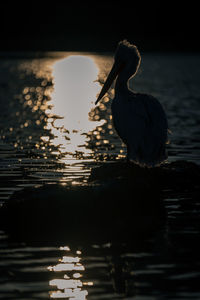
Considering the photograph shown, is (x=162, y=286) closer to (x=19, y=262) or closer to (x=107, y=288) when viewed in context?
(x=107, y=288)

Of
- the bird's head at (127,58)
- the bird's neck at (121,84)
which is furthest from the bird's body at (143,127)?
the bird's head at (127,58)

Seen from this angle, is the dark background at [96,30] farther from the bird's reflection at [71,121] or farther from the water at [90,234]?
the water at [90,234]

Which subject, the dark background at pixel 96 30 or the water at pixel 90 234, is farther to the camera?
the dark background at pixel 96 30

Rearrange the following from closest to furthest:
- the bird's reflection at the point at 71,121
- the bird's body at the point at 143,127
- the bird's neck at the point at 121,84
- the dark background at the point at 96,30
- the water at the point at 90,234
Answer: the water at the point at 90,234, the bird's body at the point at 143,127, the bird's neck at the point at 121,84, the bird's reflection at the point at 71,121, the dark background at the point at 96,30

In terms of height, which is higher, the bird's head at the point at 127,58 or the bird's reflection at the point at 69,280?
the bird's head at the point at 127,58

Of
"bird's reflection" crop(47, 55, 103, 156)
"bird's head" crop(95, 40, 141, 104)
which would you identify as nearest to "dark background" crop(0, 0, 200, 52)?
"bird's reflection" crop(47, 55, 103, 156)

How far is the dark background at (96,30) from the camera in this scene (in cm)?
17350

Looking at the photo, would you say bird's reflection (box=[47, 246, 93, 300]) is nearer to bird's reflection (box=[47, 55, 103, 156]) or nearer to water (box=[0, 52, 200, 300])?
water (box=[0, 52, 200, 300])

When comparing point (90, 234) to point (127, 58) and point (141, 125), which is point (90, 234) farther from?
point (127, 58)

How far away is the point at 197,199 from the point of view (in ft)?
42.1

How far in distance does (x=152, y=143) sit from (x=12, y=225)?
3.16 m

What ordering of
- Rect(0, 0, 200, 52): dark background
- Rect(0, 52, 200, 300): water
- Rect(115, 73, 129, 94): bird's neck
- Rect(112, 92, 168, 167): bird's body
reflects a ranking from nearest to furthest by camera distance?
1. Rect(0, 52, 200, 300): water
2. Rect(112, 92, 168, 167): bird's body
3. Rect(115, 73, 129, 94): bird's neck
4. Rect(0, 0, 200, 52): dark background

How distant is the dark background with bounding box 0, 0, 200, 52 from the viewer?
174 m

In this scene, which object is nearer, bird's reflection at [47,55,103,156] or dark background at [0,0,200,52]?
bird's reflection at [47,55,103,156]
